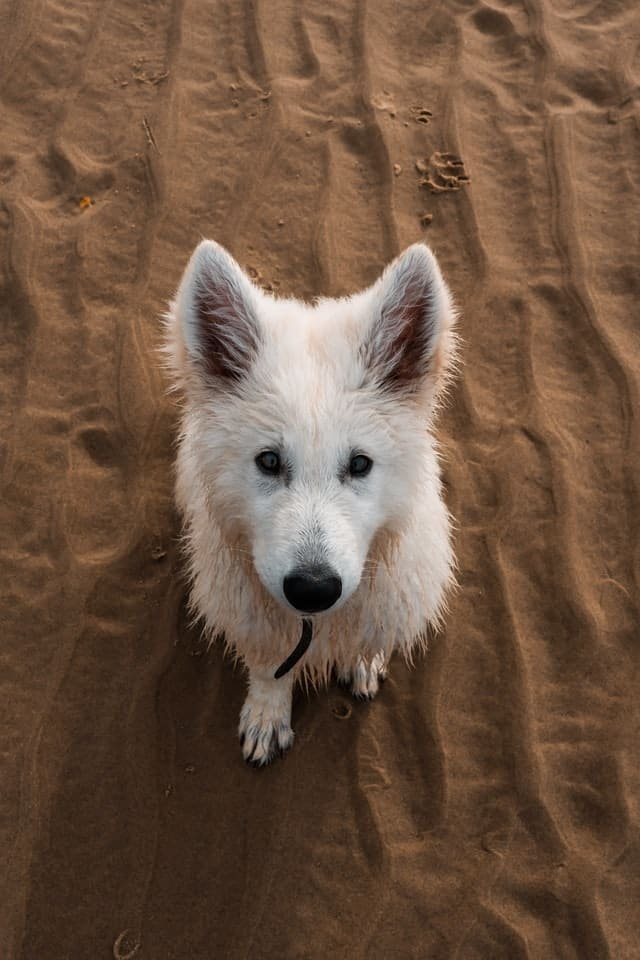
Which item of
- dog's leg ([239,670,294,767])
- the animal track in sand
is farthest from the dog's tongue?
the animal track in sand

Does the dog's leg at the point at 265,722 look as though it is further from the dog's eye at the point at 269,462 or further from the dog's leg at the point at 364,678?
the dog's eye at the point at 269,462

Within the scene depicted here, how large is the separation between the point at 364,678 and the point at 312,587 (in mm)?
1188

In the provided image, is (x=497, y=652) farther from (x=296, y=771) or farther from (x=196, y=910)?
(x=196, y=910)

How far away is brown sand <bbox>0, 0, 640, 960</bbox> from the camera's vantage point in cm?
260

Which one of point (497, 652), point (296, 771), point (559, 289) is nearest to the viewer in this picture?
point (296, 771)

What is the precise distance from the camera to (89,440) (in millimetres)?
3502

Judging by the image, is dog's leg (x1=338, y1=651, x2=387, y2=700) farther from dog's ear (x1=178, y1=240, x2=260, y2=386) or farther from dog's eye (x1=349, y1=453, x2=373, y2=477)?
dog's ear (x1=178, y1=240, x2=260, y2=386)

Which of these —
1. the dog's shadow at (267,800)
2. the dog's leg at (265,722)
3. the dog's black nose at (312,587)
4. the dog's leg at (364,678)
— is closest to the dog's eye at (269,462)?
the dog's black nose at (312,587)

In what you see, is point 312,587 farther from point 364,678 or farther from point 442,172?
point 442,172

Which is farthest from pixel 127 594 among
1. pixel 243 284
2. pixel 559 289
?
pixel 559 289

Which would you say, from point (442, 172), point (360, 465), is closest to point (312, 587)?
point (360, 465)

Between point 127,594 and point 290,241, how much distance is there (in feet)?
7.15

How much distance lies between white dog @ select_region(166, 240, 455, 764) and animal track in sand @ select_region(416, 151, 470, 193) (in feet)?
6.58

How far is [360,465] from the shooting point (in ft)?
6.82
